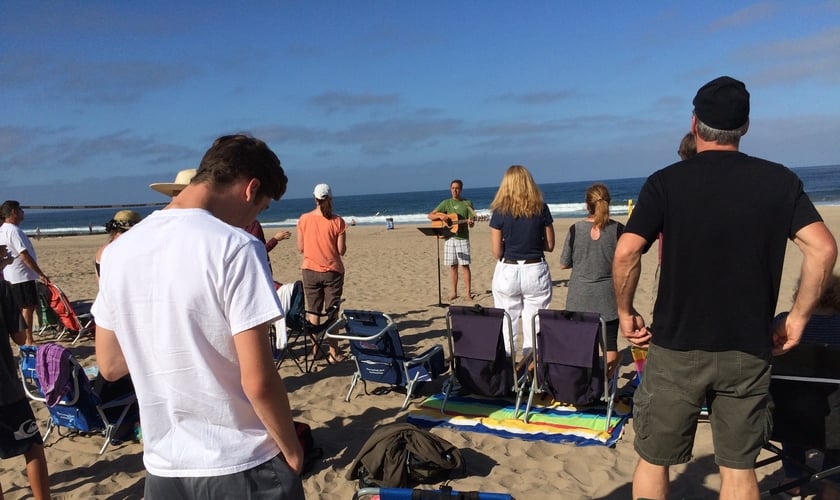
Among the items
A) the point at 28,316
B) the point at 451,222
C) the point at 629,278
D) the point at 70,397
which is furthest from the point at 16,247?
the point at 629,278

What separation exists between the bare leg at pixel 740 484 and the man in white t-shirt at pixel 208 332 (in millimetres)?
1694

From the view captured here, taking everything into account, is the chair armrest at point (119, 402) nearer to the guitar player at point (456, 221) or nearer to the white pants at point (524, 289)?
the white pants at point (524, 289)

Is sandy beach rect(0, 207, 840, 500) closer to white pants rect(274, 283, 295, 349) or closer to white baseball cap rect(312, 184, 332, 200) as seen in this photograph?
white pants rect(274, 283, 295, 349)

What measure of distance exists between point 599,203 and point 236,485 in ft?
11.8

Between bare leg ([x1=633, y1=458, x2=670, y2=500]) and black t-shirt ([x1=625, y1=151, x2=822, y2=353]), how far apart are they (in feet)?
1.74

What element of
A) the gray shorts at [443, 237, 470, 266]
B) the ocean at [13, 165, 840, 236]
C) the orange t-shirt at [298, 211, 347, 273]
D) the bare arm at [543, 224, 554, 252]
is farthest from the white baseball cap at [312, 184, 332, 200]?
the ocean at [13, 165, 840, 236]

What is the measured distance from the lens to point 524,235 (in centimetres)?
473

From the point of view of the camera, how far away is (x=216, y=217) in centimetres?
150

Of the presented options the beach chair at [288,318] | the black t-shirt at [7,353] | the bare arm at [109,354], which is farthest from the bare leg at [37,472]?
the beach chair at [288,318]

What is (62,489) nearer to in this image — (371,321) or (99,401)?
(99,401)

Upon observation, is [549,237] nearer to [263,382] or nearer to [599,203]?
[599,203]

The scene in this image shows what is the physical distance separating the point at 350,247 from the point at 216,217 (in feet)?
58.6

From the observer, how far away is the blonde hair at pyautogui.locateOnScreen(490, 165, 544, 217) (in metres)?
4.71

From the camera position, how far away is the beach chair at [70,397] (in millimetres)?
3805
